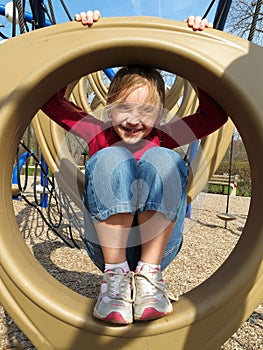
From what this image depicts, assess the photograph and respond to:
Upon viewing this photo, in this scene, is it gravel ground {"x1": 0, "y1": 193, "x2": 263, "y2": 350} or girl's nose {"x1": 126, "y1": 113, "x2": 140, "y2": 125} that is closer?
girl's nose {"x1": 126, "y1": 113, "x2": 140, "y2": 125}

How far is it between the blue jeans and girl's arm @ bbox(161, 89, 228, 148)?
0.18m

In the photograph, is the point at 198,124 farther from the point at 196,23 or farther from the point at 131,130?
the point at 196,23

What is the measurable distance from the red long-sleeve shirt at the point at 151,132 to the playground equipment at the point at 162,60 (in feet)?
0.48

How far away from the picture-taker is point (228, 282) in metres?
0.71

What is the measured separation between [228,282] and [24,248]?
41 centimetres

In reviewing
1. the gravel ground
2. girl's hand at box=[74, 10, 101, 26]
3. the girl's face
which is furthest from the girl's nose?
the gravel ground

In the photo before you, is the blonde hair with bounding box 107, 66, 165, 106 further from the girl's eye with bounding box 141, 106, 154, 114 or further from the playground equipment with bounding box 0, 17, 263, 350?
the playground equipment with bounding box 0, 17, 263, 350

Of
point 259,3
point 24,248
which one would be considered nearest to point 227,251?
point 259,3

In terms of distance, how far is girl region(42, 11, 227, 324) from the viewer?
2.34 ft

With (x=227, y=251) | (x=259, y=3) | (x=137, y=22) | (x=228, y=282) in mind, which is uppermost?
(x=259, y=3)

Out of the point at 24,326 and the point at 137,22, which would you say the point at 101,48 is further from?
the point at 24,326

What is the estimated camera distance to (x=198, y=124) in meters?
0.93

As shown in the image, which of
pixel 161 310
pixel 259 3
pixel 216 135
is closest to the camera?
pixel 161 310

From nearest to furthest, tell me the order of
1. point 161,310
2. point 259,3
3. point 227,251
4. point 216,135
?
point 161,310 → point 259,3 → point 216,135 → point 227,251
